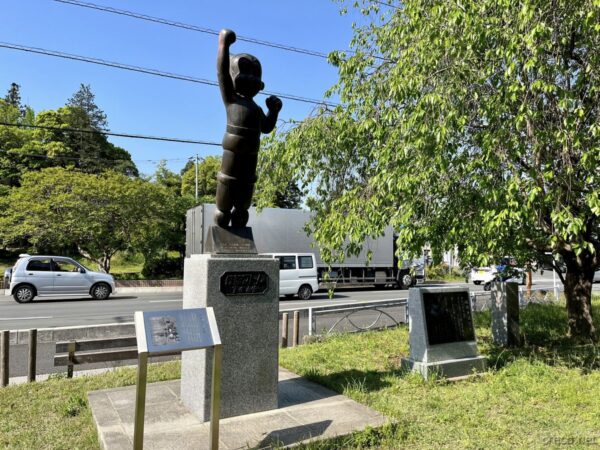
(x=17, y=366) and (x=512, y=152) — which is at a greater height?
(x=512, y=152)

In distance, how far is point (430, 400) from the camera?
4.82 meters

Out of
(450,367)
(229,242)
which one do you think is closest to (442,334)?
(450,367)

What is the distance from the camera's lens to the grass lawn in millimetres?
3887

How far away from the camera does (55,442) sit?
156 inches

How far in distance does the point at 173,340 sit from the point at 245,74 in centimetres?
Result: 274

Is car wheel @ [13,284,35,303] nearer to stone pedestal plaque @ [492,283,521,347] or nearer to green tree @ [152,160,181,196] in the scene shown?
stone pedestal plaque @ [492,283,521,347]

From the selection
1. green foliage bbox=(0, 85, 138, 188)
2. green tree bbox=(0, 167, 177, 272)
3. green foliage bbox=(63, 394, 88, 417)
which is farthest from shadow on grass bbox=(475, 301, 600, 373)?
green foliage bbox=(0, 85, 138, 188)

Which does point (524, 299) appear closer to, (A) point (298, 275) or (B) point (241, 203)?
(A) point (298, 275)

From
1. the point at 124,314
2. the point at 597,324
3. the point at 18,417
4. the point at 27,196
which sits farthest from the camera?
the point at 27,196

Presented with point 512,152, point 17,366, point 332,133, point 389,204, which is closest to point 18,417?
point 17,366

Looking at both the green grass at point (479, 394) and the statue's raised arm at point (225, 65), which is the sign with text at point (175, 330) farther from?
the statue's raised arm at point (225, 65)

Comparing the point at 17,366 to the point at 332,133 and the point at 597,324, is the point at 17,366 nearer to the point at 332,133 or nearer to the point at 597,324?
the point at 332,133

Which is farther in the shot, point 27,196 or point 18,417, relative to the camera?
point 27,196

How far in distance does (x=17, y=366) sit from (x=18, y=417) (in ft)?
11.2
